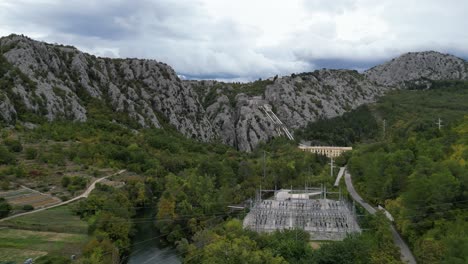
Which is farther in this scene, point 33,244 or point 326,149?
point 326,149

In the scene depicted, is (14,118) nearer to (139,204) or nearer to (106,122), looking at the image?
(106,122)

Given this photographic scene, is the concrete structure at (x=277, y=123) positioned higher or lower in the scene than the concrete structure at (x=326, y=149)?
higher

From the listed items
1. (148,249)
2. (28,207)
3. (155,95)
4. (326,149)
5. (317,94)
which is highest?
(317,94)

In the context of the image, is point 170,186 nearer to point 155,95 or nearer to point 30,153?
point 30,153

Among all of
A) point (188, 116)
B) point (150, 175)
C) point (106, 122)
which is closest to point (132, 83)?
point (188, 116)

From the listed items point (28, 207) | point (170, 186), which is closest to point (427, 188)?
point (170, 186)

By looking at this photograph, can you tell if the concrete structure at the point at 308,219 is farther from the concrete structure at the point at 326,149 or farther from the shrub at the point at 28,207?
the concrete structure at the point at 326,149

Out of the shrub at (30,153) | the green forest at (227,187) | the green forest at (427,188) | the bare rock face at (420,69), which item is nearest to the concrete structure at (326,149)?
the green forest at (227,187)
